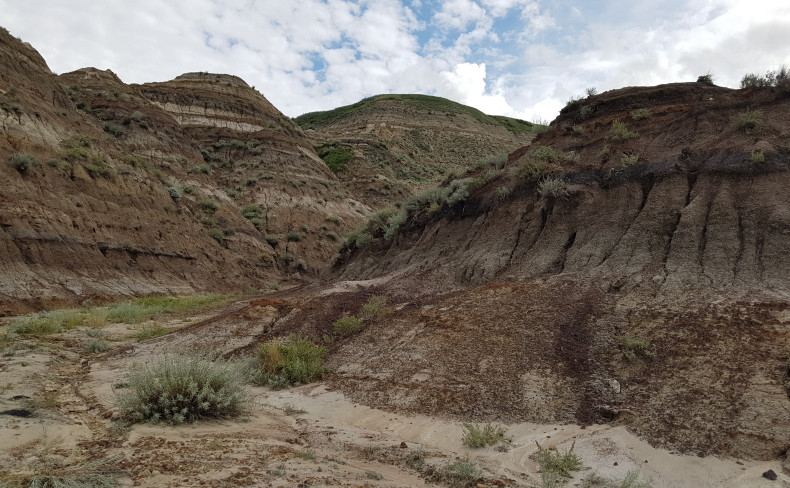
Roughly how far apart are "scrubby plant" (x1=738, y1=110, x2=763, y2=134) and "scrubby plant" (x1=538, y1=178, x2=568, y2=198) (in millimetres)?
3929

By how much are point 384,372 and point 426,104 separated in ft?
266

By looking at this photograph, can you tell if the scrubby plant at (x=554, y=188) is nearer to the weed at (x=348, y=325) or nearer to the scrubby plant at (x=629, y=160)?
the scrubby plant at (x=629, y=160)

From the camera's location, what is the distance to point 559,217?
453 inches

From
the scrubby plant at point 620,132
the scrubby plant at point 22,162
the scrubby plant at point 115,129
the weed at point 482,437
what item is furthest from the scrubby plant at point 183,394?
the scrubby plant at point 115,129

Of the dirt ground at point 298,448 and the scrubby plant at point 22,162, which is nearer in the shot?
the dirt ground at point 298,448

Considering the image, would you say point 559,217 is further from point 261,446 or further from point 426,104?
point 426,104

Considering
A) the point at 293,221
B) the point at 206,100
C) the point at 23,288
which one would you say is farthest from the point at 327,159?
the point at 23,288

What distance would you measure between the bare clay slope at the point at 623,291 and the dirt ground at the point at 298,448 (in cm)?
37

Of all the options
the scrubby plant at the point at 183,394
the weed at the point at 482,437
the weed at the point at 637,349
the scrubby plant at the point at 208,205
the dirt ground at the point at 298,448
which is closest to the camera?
the dirt ground at the point at 298,448

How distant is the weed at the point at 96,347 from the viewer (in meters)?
10.3

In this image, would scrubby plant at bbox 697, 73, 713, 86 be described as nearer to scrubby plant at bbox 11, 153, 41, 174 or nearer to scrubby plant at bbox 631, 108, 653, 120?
scrubby plant at bbox 631, 108, 653, 120

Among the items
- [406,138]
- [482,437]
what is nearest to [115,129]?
[482,437]

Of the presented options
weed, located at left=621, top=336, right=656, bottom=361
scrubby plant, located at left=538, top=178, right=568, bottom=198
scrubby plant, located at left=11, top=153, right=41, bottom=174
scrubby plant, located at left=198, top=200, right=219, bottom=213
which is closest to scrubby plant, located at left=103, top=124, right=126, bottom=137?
scrubby plant, located at left=198, top=200, right=219, bottom=213

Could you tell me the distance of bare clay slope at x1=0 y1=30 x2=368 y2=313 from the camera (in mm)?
17734
